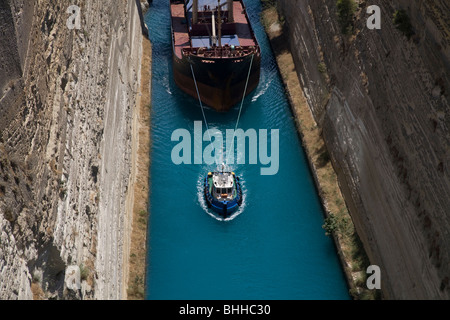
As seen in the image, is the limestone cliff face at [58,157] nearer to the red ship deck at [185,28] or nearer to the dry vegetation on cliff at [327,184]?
the dry vegetation on cliff at [327,184]

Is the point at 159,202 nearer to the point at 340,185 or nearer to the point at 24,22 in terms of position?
the point at 340,185

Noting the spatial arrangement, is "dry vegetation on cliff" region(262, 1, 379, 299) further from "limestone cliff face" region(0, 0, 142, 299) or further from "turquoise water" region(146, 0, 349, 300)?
"limestone cliff face" region(0, 0, 142, 299)

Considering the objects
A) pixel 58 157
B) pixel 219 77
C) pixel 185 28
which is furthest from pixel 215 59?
pixel 58 157

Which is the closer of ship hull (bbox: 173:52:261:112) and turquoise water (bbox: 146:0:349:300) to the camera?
turquoise water (bbox: 146:0:349:300)

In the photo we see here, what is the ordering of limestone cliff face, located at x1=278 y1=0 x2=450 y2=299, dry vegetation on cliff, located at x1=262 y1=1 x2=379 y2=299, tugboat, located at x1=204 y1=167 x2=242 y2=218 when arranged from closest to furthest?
1. limestone cliff face, located at x1=278 y1=0 x2=450 y2=299
2. dry vegetation on cliff, located at x1=262 y1=1 x2=379 y2=299
3. tugboat, located at x1=204 y1=167 x2=242 y2=218

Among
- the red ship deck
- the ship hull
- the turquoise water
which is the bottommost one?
the turquoise water

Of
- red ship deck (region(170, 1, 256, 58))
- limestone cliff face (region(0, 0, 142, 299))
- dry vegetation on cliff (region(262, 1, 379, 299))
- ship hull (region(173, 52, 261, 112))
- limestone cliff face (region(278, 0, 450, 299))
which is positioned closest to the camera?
limestone cliff face (region(0, 0, 142, 299))

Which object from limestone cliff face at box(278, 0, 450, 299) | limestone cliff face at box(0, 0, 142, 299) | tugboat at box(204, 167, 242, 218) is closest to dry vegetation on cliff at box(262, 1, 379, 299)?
limestone cliff face at box(278, 0, 450, 299)
